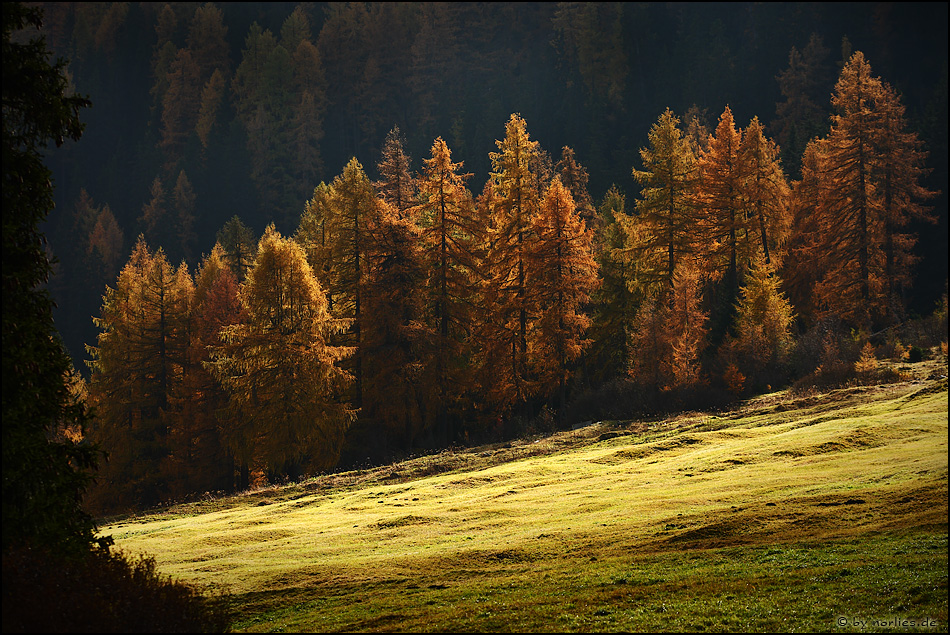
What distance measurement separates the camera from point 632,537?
17297mm

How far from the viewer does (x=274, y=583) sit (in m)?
16.4

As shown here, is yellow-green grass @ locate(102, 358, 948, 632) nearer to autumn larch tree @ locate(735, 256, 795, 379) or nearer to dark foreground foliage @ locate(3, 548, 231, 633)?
dark foreground foliage @ locate(3, 548, 231, 633)

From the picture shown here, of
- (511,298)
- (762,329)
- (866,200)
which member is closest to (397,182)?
(511,298)

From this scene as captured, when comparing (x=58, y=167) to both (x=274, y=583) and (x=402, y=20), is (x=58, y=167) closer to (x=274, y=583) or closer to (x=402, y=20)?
(x=402, y=20)

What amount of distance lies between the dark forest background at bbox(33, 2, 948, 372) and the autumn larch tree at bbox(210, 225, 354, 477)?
56.8 metres

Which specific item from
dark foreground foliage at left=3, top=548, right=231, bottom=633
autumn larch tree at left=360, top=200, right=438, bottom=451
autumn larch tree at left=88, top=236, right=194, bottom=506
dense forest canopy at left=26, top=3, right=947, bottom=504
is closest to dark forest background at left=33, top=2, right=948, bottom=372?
dense forest canopy at left=26, top=3, right=947, bottom=504

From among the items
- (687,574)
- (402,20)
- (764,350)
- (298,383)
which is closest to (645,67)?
(402,20)

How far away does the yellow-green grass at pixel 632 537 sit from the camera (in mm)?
11992

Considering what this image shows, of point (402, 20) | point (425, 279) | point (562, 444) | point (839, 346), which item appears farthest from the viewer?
point (402, 20)

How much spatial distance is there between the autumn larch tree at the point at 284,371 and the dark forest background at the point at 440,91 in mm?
56794

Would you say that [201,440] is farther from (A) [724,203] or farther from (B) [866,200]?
(B) [866,200]

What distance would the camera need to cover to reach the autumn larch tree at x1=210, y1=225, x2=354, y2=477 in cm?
4062

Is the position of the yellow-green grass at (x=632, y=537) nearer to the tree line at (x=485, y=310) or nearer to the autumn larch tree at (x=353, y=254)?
the tree line at (x=485, y=310)

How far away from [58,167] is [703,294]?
130 m
